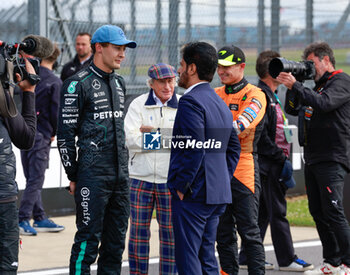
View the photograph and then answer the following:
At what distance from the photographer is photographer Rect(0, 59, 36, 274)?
4449 mm

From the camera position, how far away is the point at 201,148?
475 centimetres

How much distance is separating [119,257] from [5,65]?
178 centimetres

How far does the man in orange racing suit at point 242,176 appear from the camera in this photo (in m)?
5.81

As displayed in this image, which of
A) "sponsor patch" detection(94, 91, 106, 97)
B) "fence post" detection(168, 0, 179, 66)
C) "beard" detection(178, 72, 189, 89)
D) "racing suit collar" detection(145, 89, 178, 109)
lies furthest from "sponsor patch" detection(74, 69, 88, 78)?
"fence post" detection(168, 0, 179, 66)

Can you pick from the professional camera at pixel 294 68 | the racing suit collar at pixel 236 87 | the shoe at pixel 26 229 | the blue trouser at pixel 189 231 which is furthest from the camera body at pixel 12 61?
the shoe at pixel 26 229

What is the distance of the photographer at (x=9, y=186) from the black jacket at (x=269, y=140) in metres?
2.67

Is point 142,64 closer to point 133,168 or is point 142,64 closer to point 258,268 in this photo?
point 133,168

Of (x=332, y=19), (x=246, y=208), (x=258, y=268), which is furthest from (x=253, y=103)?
(x=332, y=19)

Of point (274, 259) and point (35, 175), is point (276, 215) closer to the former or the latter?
point (274, 259)

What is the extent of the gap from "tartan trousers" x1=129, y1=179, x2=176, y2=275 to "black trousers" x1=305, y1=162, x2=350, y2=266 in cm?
153

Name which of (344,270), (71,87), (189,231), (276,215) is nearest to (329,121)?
(276,215)

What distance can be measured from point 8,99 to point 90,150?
35.6 inches

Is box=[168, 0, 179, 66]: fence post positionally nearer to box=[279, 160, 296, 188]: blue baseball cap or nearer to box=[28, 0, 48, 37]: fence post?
box=[28, 0, 48, 37]: fence post

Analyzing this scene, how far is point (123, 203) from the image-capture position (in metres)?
5.38
